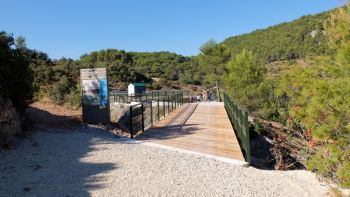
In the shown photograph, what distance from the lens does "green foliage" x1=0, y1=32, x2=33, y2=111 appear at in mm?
9094

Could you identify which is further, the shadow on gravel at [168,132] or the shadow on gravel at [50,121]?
the shadow on gravel at [50,121]

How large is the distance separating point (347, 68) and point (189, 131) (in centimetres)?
769

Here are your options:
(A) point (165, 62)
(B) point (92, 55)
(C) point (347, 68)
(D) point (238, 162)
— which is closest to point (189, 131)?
(D) point (238, 162)

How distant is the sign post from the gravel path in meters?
3.87

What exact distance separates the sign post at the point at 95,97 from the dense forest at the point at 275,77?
1789 mm

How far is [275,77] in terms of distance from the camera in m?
14.2

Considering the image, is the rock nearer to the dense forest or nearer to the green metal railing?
the dense forest

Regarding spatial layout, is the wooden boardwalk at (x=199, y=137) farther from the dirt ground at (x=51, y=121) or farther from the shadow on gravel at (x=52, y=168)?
the dirt ground at (x=51, y=121)

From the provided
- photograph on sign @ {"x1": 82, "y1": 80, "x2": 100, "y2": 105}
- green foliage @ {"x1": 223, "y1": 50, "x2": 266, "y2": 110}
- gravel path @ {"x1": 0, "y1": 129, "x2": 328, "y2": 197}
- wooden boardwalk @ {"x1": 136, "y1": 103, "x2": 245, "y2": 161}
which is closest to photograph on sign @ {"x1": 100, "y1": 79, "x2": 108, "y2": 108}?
photograph on sign @ {"x1": 82, "y1": 80, "x2": 100, "y2": 105}

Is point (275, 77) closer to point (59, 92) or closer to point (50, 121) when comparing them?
point (50, 121)

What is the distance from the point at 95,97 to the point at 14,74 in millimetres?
3136

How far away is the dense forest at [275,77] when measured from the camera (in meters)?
4.05

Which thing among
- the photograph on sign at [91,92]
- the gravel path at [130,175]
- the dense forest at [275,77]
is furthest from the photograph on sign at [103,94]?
the gravel path at [130,175]

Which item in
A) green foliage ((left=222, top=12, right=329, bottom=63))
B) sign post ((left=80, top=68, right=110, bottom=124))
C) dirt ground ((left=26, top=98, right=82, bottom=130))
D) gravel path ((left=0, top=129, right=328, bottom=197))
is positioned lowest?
gravel path ((left=0, top=129, right=328, bottom=197))
